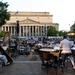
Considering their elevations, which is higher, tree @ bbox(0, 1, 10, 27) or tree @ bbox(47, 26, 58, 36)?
tree @ bbox(0, 1, 10, 27)

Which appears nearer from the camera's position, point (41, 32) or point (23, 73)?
point (23, 73)

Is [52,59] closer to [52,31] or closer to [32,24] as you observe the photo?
[52,31]

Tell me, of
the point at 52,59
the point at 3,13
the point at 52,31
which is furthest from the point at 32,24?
the point at 52,59

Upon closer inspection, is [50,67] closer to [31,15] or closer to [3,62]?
[3,62]

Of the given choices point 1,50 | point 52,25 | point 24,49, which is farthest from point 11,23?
point 1,50

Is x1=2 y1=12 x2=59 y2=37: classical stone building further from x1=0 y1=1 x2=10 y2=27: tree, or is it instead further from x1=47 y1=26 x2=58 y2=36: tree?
x1=0 y1=1 x2=10 y2=27: tree

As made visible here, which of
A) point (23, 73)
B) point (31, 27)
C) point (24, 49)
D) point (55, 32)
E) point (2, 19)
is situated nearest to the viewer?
point (23, 73)

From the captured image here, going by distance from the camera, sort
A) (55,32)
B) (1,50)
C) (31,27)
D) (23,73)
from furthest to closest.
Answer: (31,27), (55,32), (1,50), (23,73)

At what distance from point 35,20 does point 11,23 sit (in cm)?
1454

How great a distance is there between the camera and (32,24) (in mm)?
162625

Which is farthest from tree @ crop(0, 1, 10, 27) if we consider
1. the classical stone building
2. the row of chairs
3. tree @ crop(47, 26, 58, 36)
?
the classical stone building

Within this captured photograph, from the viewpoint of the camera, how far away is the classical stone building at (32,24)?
Answer: 162625 mm

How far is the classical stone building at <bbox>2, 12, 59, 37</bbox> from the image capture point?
163m

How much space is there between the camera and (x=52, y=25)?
550 ft
